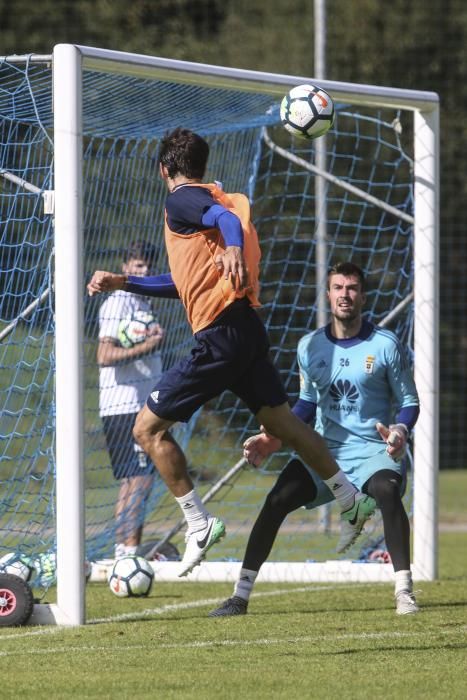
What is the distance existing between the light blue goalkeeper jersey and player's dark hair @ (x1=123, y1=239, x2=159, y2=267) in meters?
1.98

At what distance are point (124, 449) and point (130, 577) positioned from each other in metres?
1.50

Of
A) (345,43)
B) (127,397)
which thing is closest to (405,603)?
(127,397)

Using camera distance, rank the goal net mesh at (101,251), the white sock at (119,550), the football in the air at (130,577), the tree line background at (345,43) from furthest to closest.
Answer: the tree line background at (345,43)
the white sock at (119,550)
the football in the air at (130,577)
the goal net mesh at (101,251)

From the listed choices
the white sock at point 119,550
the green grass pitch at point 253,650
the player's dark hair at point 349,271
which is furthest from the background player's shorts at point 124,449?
the player's dark hair at point 349,271

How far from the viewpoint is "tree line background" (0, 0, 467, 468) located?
61.2ft

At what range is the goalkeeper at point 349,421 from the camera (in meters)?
7.05

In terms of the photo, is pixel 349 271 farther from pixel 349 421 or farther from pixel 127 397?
pixel 127 397

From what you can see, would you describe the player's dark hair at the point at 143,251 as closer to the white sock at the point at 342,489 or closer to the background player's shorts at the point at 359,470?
the background player's shorts at the point at 359,470

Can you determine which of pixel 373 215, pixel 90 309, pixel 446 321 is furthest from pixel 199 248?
pixel 446 321

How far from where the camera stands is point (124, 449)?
30.1ft

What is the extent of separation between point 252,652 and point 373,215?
12.1 meters

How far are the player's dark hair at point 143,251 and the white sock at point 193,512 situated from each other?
3.03 metres

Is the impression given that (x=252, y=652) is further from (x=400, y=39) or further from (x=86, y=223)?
(x=400, y=39)

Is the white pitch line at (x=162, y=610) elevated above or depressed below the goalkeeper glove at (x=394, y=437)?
below
